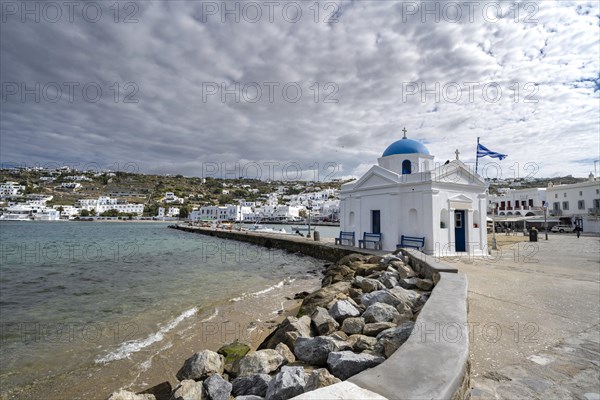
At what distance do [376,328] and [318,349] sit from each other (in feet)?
3.54

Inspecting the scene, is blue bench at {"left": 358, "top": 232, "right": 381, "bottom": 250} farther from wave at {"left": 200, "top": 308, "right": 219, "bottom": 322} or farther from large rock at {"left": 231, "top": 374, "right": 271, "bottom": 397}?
large rock at {"left": 231, "top": 374, "right": 271, "bottom": 397}

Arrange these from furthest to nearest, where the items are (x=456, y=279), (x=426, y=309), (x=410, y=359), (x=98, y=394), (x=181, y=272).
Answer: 1. (x=181, y=272)
2. (x=456, y=279)
3. (x=98, y=394)
4. (x=426, y=309)
5. (x=410, y=359)

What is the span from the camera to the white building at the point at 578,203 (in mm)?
38656

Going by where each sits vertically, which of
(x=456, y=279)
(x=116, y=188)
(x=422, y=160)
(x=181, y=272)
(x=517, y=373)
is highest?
(x=116, y=188)

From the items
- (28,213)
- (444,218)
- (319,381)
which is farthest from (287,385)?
(28,213)

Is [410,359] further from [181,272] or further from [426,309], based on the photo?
[181,272]

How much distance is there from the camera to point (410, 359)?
7.68 ft

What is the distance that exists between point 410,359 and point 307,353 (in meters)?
2.20

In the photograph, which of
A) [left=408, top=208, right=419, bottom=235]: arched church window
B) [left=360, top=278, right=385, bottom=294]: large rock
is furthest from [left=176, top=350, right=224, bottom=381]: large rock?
[left=408, top=208, right=419, bottom=235]: arched church window

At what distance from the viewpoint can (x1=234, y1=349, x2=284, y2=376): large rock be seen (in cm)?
405

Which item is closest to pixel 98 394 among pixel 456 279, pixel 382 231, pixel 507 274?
pixel 456 279

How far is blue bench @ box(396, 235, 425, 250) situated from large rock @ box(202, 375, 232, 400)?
12.1m

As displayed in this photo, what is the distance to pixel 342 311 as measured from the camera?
578 cm

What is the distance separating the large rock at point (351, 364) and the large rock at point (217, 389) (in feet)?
4.31
